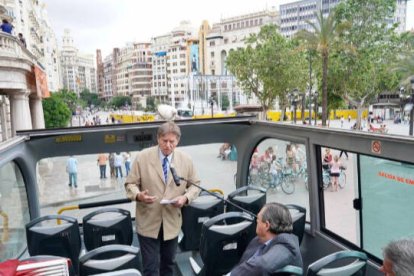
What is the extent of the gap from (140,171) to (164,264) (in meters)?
1.15

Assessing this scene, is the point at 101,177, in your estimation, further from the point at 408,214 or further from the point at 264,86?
the point at 264,86

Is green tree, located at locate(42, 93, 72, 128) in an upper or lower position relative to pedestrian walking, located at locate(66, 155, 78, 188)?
upper

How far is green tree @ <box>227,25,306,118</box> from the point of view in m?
33.5

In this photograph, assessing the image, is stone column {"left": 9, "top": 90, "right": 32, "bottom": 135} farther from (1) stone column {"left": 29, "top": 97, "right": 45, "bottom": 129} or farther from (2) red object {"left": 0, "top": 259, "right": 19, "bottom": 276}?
(2) red object {"left": 0, "top": 259, "right": 19, "bottom": 276}

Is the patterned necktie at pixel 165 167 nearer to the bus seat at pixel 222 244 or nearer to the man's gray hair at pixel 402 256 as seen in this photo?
the bus seat at pixel 222 244

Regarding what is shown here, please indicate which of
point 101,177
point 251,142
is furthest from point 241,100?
point 251,142

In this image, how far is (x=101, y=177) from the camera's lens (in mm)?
17859

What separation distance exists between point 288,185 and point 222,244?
448 cm

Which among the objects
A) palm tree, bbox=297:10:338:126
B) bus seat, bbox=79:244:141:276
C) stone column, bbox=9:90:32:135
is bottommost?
bus seat, bbox=79:244:141:276

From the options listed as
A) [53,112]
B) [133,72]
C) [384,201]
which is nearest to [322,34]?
[53,112]

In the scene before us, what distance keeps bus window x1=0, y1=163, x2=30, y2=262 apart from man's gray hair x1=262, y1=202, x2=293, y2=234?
4792 mm

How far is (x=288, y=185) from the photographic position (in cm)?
749

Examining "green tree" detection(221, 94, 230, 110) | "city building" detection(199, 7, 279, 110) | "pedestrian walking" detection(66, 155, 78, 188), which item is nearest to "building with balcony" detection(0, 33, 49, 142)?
"pedestrian walking" detection(66, 155, 78, 188)

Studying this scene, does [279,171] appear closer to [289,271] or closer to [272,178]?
[272,178]
